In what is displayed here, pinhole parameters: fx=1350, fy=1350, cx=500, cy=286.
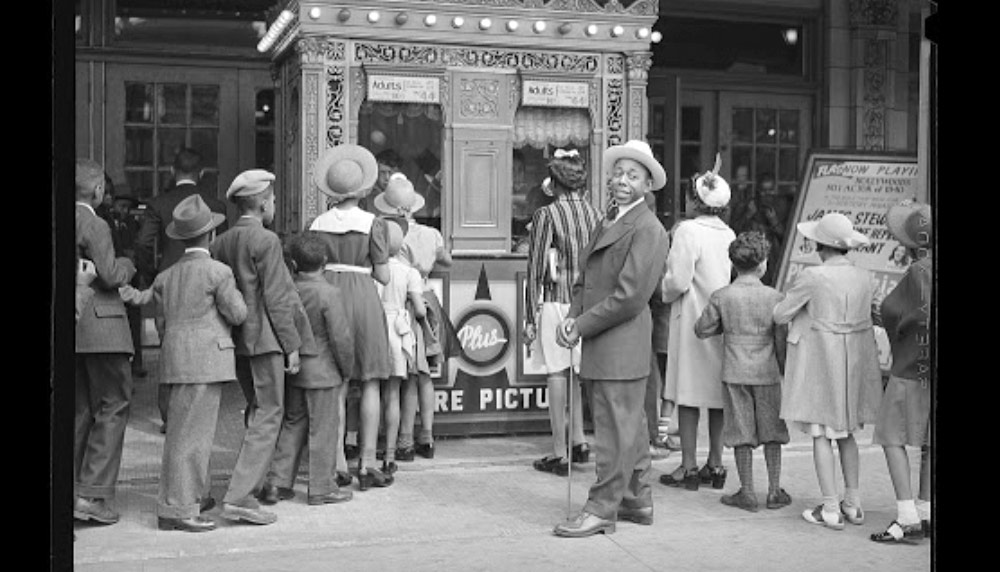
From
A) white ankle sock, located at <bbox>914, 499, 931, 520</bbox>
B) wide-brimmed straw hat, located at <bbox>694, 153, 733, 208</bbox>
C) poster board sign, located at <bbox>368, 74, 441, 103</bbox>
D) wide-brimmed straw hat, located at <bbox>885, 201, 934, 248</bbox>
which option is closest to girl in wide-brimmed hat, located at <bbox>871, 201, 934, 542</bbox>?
wide-brimmed straw hat, located at <bbox>885, 201, 934, 248</bbox>

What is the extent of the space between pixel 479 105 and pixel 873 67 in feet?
17.5

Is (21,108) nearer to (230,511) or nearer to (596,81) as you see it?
(230,511)

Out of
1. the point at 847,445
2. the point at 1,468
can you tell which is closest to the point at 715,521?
the point at 847,445

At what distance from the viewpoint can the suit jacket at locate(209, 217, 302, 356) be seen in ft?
21.7

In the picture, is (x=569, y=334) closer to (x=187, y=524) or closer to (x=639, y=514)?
(x=639, y=514)

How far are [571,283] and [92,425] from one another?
279cm

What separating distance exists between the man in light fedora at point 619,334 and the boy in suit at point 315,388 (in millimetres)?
1235

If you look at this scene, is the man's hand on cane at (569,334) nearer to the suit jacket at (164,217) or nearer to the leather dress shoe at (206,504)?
the leather dress shoe at (206,504)

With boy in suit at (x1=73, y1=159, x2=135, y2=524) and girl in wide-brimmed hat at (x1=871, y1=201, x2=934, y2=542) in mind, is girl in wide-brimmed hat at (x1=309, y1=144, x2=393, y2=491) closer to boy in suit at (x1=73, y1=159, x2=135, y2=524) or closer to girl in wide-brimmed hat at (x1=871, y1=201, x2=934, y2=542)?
boy in suit at (x1=73, y1=159, x2=135, y2=524)

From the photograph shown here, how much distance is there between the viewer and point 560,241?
7.72m

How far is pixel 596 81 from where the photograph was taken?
963cm

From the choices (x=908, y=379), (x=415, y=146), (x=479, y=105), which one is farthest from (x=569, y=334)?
(x=415, y=146)

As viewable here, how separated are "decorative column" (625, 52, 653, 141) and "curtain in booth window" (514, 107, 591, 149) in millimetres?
317

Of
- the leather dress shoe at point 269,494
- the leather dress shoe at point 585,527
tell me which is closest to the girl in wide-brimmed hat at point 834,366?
the leather dress shoe at point 585,527
